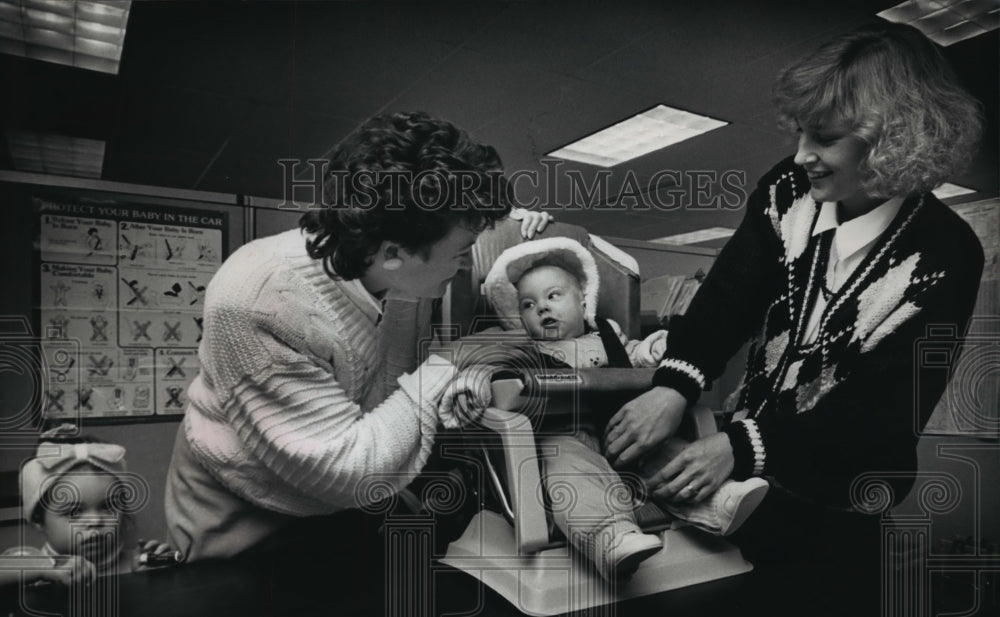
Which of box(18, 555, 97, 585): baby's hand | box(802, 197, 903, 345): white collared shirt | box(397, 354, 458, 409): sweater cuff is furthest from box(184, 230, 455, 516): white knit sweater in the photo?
box(802, 197, 903, 345): white collared shirt

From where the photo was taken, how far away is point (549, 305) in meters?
1.12

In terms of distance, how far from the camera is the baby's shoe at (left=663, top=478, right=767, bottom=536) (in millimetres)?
1049

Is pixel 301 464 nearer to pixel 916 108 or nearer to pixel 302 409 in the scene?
pixel 302 409

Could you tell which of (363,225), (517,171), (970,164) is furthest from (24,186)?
(970,164)

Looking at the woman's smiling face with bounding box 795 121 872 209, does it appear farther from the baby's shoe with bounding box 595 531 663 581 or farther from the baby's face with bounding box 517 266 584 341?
the baby's shoe with bounding box 595 531 663 581

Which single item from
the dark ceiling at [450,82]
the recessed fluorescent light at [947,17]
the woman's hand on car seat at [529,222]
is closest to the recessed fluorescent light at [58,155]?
the dark ceiling at [450,82]

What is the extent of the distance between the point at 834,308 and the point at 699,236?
0.89ft

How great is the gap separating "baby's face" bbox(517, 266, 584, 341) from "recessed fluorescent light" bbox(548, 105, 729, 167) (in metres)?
0.22

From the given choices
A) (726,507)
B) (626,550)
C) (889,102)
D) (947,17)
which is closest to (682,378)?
(726,507)

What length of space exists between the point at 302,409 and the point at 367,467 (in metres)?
0.14

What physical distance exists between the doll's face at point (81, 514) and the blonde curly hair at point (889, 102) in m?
1.29

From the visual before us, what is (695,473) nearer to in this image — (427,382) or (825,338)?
(825,338)

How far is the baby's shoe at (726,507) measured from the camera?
105 centimetres

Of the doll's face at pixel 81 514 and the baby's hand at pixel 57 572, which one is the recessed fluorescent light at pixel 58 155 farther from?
the baby's hand at pixel 57 572
